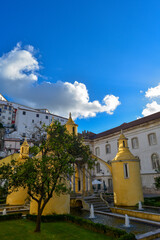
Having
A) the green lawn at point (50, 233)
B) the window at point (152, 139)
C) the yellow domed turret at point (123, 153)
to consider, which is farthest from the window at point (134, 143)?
the green lawn at point (50, 233)

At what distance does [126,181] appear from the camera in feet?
59.8

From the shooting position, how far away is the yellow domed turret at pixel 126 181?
17.7m

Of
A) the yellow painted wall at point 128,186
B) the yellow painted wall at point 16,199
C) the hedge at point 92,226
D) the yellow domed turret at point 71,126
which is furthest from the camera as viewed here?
the yellow domed turret at point 71,126

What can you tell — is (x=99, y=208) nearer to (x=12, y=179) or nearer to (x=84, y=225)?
(x=84, y=225)

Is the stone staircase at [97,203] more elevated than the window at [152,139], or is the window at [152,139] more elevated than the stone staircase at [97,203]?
the window at [152,139]

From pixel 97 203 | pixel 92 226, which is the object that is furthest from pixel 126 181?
pixel 92 226

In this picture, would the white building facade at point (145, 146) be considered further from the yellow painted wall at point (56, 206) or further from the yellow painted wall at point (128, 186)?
the yellow painted wall at point (56, 206)

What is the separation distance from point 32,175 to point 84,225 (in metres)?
4.69

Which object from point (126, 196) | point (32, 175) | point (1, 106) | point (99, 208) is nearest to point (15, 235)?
point (32, 175)

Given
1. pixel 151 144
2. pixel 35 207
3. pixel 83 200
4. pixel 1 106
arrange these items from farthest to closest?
pixel 1 106, pixel 151 144, pixel 83 200, pixel 35 207

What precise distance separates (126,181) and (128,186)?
20.2 inches

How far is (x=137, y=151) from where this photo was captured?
32750 millimetres

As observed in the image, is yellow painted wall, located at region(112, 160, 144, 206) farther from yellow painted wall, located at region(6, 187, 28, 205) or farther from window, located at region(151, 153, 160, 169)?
window, located at region(151, 153, 160, 169)

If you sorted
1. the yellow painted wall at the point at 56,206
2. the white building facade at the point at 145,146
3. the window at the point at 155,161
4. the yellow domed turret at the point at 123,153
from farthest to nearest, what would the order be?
the white building facade at the point at 145,146
the window at the point at 155,161
the yellow domed turret at the point at 123,153
the yellow painted wall at the point at 56,206
